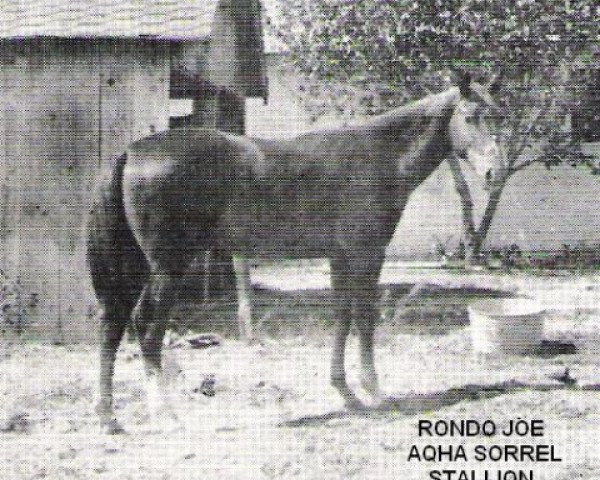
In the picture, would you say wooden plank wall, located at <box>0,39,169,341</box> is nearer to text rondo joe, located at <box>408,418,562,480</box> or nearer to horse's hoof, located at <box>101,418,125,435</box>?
horse's hoof, located at <box>101,418,125,435</box>

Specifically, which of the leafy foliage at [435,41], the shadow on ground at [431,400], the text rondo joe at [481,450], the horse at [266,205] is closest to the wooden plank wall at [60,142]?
the horse at [266,205]

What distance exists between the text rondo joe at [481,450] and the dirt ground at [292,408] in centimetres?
2

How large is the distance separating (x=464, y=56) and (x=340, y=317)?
369cm

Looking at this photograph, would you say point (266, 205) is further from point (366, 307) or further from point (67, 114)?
point (67, 114)

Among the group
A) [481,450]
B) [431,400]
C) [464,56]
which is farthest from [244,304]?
[464,56]

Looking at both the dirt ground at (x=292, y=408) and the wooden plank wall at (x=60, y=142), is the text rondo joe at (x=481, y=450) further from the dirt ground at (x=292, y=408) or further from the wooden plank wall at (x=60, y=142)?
the wooden plank wall at (x=60, y=142)

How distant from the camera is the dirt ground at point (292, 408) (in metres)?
3.95

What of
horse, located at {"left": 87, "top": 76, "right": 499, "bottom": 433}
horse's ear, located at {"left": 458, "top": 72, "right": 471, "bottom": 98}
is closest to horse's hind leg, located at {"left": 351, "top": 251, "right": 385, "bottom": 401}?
horse, located at {"left": 87, "top": 76, "right": 499, "bottom": 433}

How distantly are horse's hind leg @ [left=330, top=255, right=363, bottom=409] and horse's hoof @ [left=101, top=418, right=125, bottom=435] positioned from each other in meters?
1.39

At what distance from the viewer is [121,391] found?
201 inches

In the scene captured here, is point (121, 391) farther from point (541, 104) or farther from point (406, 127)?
point (541, 104)

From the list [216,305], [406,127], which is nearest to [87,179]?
[216,305]

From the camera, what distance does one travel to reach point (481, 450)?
13.5ft

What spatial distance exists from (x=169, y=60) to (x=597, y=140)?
21.0 feet
